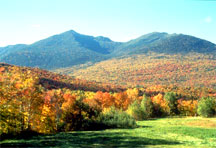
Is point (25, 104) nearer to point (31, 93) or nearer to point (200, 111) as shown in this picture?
point (31, 93)

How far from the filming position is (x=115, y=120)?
54.1 metres

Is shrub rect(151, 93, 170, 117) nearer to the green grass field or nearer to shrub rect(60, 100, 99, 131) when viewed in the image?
shrub rect(60, 100, 99, 131)

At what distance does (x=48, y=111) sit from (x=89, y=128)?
1156 centimetres

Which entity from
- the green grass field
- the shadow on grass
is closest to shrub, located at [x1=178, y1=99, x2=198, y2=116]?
the green grass field

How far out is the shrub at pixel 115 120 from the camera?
5307cm

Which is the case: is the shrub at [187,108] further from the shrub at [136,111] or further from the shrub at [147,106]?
the shrub at [136,111]

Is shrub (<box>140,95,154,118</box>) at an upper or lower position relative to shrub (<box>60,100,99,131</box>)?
lower

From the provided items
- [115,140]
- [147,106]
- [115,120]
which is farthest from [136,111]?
[115,140]

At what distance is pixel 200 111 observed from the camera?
94.6 metres

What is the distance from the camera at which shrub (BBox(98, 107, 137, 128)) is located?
5307 cm

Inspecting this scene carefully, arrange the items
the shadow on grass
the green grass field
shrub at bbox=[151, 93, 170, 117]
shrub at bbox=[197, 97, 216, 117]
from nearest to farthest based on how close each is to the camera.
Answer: the shadow on grass, the green grass field, shrub at bbox=[197, 97, 216, 117], shrub at bbox=[151, 93, 170, 117]

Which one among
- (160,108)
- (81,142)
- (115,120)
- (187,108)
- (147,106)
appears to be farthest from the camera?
(187,108)

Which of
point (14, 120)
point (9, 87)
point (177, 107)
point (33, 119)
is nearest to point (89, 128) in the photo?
point (33, 119)

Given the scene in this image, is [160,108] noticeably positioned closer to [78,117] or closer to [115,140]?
[78,117]
